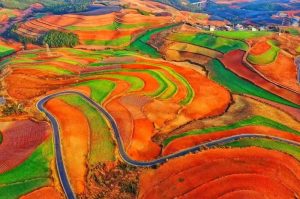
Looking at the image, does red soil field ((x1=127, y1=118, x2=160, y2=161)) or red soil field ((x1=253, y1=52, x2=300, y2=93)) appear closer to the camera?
red soil field ((x1=127, y1=118, x2=160, y2=161))

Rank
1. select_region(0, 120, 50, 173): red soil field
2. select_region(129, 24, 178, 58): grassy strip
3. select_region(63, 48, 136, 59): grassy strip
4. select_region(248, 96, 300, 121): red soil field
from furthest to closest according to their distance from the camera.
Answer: select_region(129, 24, 178, 58): grassy strip
select_region(63, 48, 136, 59): grassy strip
select_region(248, 96, 300, 121): red soil field
select_region(0, 120, 50, 173): red soil field

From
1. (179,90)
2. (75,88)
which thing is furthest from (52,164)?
(179,90)

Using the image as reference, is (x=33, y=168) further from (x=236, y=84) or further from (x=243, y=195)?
(x=236, y=84)

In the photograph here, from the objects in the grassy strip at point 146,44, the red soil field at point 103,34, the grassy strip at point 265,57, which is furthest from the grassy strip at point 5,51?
the grassy strip at point 265,57

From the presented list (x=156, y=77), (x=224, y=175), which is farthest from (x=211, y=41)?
(x=224, y=175)

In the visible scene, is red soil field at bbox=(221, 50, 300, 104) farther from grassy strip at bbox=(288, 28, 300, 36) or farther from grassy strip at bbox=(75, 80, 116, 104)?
grassy strip at bbox=(288, 28, 300, 36)

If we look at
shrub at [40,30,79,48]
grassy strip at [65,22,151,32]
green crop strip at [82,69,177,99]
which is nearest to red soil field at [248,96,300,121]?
green crop strip at [82,69,177,99]

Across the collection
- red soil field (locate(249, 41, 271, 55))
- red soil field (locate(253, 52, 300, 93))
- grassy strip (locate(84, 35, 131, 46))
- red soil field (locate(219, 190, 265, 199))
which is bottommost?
red soil field (locate(219, 190, 265, 199))

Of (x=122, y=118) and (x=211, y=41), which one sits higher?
(x=211, y=41)
